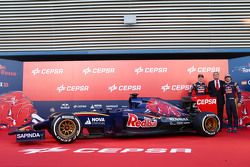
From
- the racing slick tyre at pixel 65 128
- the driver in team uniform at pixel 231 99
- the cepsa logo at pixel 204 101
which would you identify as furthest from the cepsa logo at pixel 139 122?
the driver in team uniform at pixel 231 99

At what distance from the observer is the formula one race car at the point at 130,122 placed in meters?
7.76

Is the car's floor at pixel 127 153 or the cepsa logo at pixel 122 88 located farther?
the cepsa logo at pixel 122 88

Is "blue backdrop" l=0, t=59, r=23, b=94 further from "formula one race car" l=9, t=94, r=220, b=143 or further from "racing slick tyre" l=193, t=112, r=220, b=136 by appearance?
"racing slick tyre" l=193, t=112, r=220, b=136

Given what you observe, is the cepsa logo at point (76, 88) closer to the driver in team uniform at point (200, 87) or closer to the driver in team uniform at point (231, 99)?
the driver in team uniform at point (200, 87)

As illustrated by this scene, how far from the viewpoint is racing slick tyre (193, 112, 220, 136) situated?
8789 mm

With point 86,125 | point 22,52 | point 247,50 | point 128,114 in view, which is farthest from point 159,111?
point 22,52

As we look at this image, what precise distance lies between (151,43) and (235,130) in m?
4.56

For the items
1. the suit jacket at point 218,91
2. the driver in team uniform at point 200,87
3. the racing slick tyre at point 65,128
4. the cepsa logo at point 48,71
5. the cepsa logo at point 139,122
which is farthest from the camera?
the cepsa logo at point 48,71

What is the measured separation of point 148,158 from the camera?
18.5ft

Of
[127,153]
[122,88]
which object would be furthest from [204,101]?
[127,153]

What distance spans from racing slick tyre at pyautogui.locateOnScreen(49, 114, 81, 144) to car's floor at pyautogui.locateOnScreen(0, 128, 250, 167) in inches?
6.8

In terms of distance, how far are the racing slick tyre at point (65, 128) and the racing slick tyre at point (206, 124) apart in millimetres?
2864

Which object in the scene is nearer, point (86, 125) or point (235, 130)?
point (86, 125)

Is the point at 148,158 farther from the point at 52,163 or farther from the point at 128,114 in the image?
the point at 128,114
